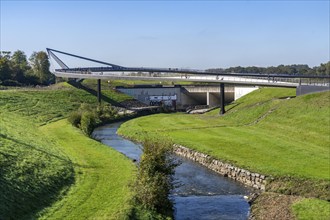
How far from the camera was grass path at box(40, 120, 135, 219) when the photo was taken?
23812 mm

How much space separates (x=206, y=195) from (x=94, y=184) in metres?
8.45

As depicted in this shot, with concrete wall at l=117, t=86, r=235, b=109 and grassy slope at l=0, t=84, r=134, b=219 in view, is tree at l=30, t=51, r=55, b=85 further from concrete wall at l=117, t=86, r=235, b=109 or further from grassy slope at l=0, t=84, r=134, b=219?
grassy slope at l=0, t=84, r=134, b=219

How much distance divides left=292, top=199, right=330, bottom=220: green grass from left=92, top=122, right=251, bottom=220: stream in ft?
11.0

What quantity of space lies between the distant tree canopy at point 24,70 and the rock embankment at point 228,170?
86.0m

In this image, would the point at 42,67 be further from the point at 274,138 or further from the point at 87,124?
the point at 274,138

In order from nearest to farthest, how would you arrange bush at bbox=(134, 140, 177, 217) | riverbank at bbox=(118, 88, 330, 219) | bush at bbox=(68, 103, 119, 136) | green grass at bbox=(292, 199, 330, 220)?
green grass at bbox=(292, 199, 330, 220)
bush at bbox=(134, 140, 177, 217)
riverbank at bbox=(118, 88, 330, 219)
bush at bbox=(68, 103, 119, 136)

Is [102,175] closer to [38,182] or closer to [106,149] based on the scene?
[38,182]

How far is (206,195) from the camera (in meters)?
32.0

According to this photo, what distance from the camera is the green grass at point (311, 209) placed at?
2536 centimetres

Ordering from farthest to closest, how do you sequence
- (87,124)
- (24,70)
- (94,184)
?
(24,70) < (87,124) < (94,184)

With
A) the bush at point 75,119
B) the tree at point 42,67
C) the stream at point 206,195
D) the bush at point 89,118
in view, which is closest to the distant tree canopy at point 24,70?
the tree at point 42,67

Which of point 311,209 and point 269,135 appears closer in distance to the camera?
point 311,209

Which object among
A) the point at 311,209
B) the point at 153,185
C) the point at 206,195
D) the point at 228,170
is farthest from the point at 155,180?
the point at 228,170

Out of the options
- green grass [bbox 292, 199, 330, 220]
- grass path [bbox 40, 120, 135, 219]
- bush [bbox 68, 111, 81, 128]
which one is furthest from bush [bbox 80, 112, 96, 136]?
green grass [bbox 292, 199, 330, 220]
